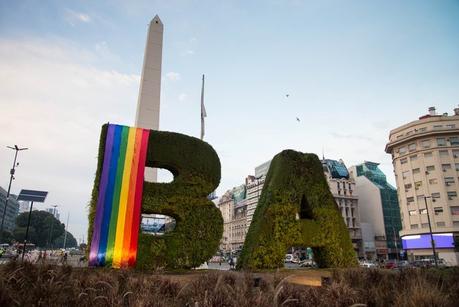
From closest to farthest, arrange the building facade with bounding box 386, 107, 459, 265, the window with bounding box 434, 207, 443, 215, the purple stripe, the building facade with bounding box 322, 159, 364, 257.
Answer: the purple stripe, the building facade with bounding box 386, 107, 459, 265, the window with bounding box 434, 207, 443, 215, the building facade with bounding box 322, 159, 364, 257

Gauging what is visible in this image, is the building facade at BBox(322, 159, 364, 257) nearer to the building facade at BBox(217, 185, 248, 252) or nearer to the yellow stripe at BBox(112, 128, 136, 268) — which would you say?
the building facade at BBox(217, 185, 248, 252)

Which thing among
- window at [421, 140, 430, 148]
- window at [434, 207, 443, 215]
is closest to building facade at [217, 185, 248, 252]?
window at [421, 140, 430, 148]

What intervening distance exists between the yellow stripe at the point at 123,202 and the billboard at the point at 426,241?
4670 cm

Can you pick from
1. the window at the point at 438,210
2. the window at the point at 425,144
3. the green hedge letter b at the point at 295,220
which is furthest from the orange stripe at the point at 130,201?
the window at the point at 425,144

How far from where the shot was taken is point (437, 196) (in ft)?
162

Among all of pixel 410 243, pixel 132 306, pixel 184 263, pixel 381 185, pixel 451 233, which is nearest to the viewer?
pixel 132 306

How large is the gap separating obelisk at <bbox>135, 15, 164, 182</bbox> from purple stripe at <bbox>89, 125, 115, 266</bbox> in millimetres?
19302

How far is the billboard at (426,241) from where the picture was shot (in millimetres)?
46406

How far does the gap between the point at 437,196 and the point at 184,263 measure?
4906cm

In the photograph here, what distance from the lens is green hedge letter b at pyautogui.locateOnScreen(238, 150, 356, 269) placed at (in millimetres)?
13641

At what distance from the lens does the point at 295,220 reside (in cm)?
1445

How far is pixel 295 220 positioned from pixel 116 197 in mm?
7712

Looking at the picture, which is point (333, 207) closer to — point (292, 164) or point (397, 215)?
point (292, 164)

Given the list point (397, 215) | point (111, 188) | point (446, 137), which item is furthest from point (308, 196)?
point (397, 215)
